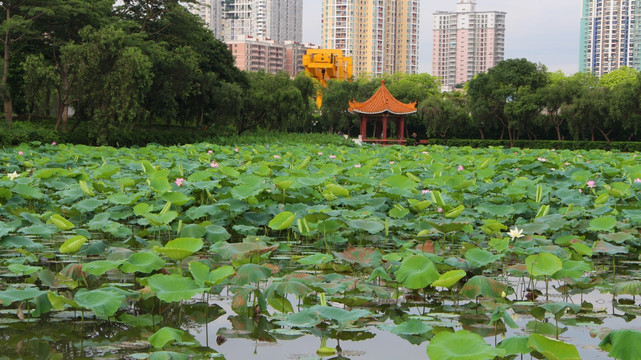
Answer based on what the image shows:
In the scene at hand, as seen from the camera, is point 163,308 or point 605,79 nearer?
point 163,308

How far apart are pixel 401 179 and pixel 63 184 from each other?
2.65 m

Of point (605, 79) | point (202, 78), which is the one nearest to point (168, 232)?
point (202, 78)

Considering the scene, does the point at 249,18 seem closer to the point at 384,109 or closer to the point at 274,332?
the point at 384,109

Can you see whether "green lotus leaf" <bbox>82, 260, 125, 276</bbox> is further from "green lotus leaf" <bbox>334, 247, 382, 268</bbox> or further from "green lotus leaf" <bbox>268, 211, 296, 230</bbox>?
"green lotus leaf" <bbox>334, 247, 382, 268</bbox>

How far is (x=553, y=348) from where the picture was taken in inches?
68.8

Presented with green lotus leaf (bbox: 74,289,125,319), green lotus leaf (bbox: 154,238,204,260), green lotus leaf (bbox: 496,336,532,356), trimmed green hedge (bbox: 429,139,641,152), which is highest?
green lotus leaf (bbox: 154,238,204,260)

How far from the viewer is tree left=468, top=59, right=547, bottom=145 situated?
109 feet

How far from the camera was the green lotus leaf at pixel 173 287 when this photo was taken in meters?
2.19

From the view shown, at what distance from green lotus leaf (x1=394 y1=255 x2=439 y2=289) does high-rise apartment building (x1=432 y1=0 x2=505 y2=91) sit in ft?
293

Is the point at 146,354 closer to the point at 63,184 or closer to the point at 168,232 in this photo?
the point at 168,232

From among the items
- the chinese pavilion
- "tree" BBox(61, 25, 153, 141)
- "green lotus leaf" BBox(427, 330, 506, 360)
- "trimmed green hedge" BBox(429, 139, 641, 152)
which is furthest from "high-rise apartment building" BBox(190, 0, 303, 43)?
"green lotus leaf" BBox(427, 330, 506, 360)

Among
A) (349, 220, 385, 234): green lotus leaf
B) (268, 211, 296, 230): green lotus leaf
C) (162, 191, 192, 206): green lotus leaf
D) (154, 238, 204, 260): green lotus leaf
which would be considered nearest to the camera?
(154, 238, 204, 260): green lotus leaf

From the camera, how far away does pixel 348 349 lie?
2250 millimetres

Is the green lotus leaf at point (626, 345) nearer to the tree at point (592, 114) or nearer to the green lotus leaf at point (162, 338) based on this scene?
the green lotus leaf at point (162, 338)
